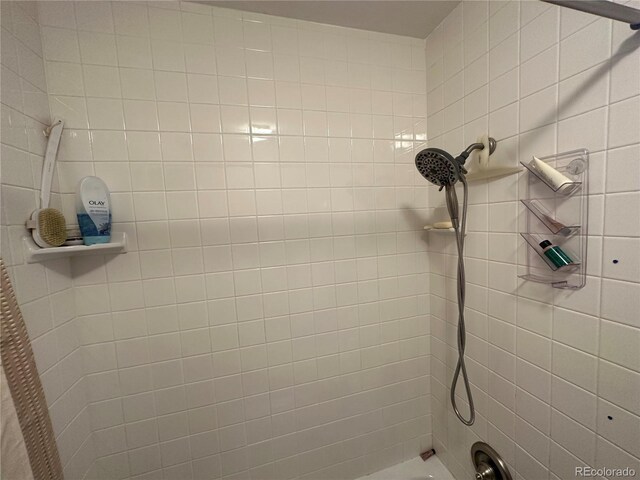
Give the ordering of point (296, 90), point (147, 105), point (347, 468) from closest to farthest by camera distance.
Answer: point (147, 105) → point (296, 90) → point (347, 468)

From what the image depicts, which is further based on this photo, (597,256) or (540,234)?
(540,234)

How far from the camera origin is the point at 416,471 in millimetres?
1165

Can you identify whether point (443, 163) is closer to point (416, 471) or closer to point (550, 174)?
point (550, 174)

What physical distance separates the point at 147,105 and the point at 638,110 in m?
1.33

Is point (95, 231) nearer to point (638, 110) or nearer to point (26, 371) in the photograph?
point (26, 371)

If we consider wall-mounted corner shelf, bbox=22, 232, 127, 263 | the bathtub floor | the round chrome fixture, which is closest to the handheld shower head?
the round chrome fixture

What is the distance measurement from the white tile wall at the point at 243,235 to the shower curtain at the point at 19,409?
31 centimetres

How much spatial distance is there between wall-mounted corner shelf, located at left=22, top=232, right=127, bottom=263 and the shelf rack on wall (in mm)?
1287

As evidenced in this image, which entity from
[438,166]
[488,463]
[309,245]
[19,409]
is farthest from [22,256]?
[488,463]

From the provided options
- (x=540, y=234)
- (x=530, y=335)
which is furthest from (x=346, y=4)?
(x=530, y=335)

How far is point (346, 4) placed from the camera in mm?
893

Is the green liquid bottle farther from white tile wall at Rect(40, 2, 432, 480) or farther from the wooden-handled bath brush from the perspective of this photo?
the wooden-handled bath brush

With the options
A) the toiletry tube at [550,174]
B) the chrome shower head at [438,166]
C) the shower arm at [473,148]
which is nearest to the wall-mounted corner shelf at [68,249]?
the chrome shower head at [438,166]

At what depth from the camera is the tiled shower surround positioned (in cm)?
64
